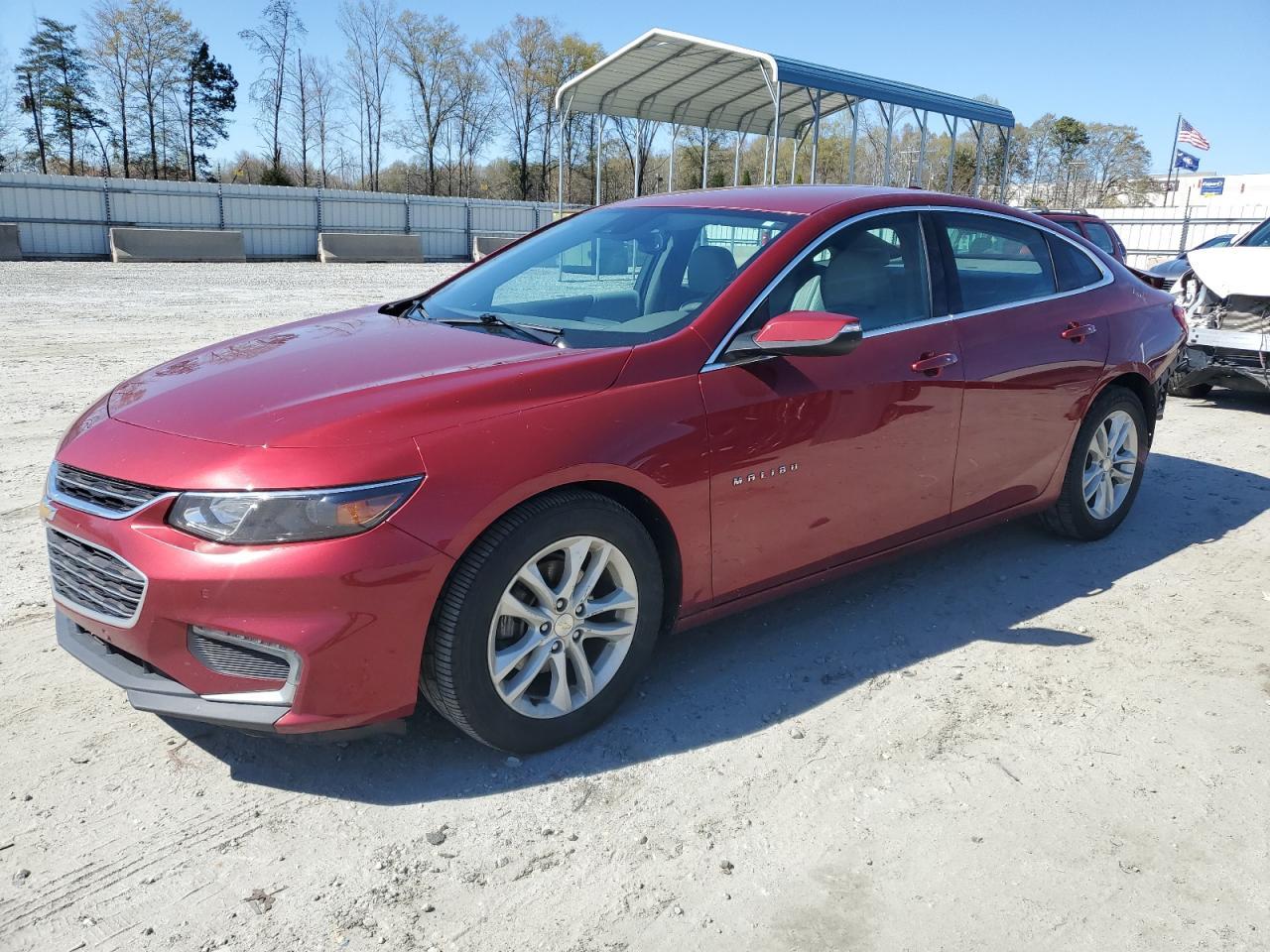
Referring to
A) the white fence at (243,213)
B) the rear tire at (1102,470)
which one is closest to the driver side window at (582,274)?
the rear tire at (1102,470)

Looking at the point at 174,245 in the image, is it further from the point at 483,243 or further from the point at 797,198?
the point at 797,198

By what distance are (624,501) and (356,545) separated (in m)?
0.91

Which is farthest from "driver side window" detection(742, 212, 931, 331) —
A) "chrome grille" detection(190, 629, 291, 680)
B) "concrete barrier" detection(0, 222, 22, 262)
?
"concrete barrier" detection(0, 222, 22, 262)

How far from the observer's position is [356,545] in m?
2.56

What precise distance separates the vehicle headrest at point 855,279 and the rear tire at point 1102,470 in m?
1.54

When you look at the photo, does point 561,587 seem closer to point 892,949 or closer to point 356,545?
point 356,545

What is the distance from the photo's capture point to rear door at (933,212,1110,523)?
4.18 m

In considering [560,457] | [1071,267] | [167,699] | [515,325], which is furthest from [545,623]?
[1071,267]

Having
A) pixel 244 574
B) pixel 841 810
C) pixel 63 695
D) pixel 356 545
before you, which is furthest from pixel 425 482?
pixel 63 695

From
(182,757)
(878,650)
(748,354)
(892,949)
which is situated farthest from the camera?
(878,650)

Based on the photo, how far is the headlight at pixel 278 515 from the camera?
8.36 feet

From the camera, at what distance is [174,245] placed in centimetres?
2523

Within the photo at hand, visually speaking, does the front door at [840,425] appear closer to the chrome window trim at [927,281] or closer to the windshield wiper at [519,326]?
the chrome window trim at [927,281]

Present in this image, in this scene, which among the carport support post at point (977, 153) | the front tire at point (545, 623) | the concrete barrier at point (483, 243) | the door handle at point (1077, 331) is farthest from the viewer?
the concrete barrier at point (483, 243)
